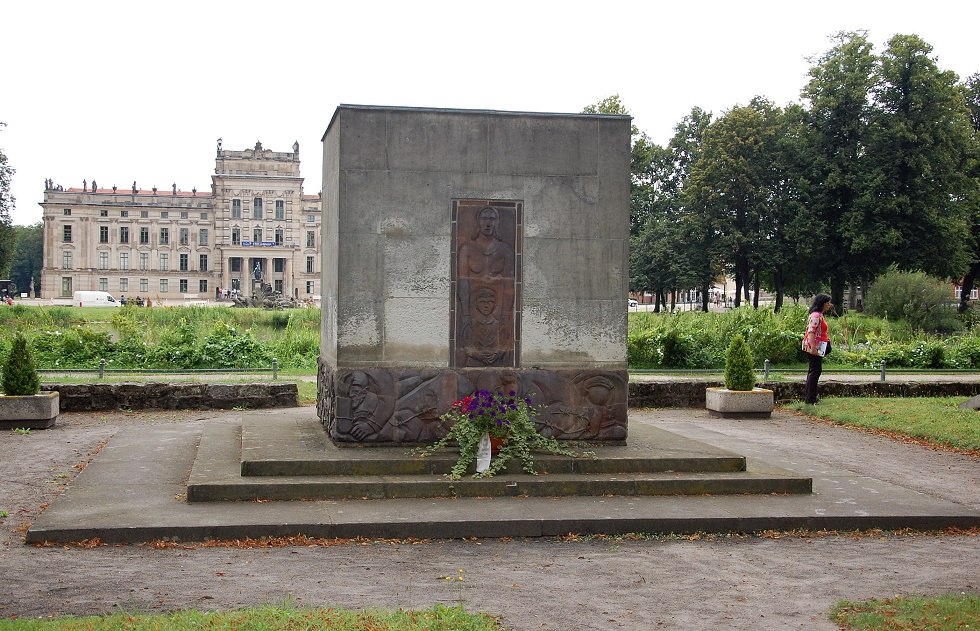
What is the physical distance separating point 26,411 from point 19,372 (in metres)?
0.58

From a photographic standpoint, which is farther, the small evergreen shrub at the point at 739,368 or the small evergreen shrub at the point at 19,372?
the small evergreen shrub at the point at 739,368

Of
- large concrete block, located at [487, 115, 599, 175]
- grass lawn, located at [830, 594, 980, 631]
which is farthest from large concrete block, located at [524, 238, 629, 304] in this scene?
grass lawn, located at [830, 594, 980, 631]

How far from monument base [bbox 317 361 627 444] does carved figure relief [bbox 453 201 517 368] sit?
258mm

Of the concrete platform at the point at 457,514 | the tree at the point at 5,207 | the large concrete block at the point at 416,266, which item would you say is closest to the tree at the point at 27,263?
the tree at the point at 5,207

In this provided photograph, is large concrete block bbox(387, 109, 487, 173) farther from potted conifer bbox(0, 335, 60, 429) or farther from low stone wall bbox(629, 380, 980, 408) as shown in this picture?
low stone wall bbox(629, 380, 980, 408)

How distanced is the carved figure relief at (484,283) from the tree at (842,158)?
4010 centimetres

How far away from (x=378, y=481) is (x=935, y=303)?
33143 mm

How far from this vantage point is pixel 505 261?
1070cm

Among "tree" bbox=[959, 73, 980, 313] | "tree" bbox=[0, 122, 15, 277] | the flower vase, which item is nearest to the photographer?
the flower vase

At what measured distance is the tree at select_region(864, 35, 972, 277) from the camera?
4612cm

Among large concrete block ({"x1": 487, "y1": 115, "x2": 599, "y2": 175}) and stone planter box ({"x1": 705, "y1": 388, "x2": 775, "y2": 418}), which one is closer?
large concrete block ({"x1": 487, "y1": 115, "x2": 599, "y2": 175})

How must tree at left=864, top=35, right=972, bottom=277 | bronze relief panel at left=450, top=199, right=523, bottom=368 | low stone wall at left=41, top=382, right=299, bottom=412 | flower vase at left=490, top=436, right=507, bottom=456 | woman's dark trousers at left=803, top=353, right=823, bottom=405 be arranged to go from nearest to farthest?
1. flower vase at left=490, top=436, right=507, bottom=456
2. bronze relief panel at left=450, top=199, right=523, bottom=368
3. low stone wall at left=41, top=382, right=299, bottom=412
4. woman's dark trousers at left=803, top=353, right=823, bottom=405
5. tree at left=864, top=35, right=972, bottom=277

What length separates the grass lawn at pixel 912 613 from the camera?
5854 millimetres

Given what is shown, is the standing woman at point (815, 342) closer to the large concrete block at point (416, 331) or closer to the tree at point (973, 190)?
the large concrete block at point (416, 331)
